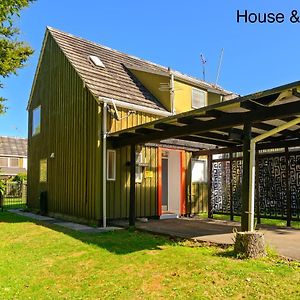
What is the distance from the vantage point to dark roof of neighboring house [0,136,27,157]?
4269cm

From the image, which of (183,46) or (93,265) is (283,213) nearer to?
(93,265)

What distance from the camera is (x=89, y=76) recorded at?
1194cm

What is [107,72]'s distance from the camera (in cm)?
1300

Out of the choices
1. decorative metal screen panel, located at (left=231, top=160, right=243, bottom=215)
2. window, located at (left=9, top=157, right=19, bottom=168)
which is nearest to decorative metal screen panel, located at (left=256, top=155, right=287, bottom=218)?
decorative metal screen panel, located at (left=231, top=160, right=243, bottom=215)

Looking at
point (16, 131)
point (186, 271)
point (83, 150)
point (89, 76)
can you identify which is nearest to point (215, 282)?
point (186, 271)

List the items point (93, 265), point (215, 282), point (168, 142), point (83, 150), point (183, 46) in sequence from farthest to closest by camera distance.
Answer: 1. point (183, 46)
2. point (168, 142)
3. point (83, 150)
4. point (93, 265)
5. point (215, 282)

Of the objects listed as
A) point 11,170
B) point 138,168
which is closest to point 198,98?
point 138,168

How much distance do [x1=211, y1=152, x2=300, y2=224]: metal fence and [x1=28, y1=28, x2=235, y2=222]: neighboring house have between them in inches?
56.3

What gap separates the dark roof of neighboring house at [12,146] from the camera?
42688 mm

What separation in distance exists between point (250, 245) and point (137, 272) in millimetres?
1989

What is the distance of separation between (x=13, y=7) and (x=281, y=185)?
10704mm

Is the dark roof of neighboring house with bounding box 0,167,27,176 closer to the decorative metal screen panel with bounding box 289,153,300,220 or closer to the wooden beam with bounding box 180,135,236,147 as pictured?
the wooden beam with bounding box 180,135,236,147

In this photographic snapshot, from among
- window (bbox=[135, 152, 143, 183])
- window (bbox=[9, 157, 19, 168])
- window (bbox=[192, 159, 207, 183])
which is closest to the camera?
window (bbox=[135, 152, 143, 183])

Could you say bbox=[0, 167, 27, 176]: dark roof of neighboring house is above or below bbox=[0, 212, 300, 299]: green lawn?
above
